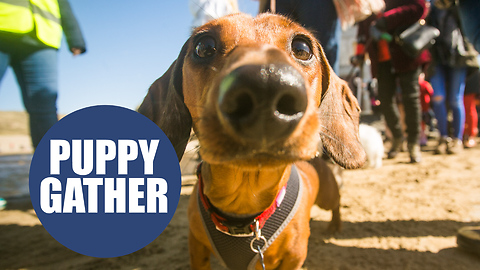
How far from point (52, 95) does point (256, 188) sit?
1950mm

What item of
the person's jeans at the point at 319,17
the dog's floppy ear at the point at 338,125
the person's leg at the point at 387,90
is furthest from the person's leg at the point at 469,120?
the dog's floppy ear at the point at 338,125

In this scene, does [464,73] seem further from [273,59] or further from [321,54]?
[273,59]

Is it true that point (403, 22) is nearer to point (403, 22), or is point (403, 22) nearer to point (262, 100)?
point (403, 22)

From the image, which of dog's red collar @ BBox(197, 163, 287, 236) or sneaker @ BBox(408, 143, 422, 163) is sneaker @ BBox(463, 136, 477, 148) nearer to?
sneaker @ BBox(408, 143, 422, 163)

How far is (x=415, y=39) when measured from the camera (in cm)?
349

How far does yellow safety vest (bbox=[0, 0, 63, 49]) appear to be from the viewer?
192 centimetres

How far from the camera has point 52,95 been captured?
7.26ft

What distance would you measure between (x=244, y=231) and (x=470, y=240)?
1530mm

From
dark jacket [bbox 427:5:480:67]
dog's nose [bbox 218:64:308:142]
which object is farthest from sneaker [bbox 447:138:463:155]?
dog's nose [bbox 218:64:308:142]

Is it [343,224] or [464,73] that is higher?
[464,73]

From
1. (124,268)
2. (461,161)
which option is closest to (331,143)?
(124,268)

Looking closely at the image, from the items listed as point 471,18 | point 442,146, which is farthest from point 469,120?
point 471,18

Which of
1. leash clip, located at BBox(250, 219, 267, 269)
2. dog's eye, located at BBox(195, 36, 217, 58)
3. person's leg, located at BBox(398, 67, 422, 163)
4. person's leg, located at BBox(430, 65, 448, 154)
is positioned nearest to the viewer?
dog's eye, located at BBox(195, 36, 217, 58)

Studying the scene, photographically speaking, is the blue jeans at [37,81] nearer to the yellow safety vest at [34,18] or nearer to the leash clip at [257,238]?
the yellow safety vest at [34,18]
